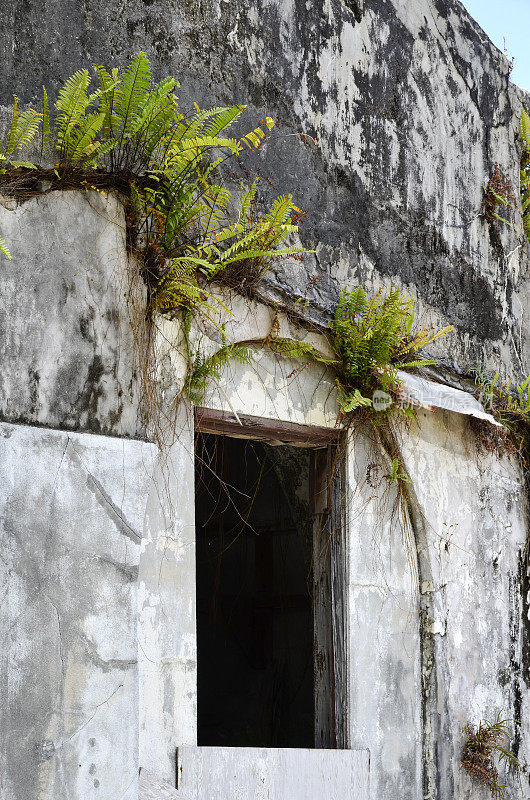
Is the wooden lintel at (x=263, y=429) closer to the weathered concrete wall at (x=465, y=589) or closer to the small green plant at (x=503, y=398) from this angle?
the weathered concrete wall at (x=465, y=589)

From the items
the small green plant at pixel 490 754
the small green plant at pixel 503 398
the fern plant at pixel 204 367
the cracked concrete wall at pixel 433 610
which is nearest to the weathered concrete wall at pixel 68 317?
the fern plant at pixel 204 367

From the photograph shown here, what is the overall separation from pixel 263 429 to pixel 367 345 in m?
0.74

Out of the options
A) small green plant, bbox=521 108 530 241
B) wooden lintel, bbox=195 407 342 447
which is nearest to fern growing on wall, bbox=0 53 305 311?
wooden lintel, bbox=195 407 342 447

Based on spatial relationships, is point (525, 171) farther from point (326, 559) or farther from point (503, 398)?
point (326, 559)

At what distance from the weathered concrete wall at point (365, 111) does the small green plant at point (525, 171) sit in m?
0.08

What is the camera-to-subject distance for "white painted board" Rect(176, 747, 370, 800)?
408 centimetres

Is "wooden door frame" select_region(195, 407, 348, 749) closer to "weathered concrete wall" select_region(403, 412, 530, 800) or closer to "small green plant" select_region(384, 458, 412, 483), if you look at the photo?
"small green plant" select_region(384, 458, 412, 483)

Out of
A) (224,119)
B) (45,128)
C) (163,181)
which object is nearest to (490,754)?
(163,181)

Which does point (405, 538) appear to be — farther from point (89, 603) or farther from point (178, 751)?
point (89, 603)

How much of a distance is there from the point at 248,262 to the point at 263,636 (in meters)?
5.25

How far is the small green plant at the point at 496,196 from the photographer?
6.62 meters

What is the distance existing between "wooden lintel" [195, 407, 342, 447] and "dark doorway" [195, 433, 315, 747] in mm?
2907

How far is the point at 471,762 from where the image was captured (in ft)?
17.6

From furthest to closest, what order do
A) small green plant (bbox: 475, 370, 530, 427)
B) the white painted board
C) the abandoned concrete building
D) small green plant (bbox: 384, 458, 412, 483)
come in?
small green plant (bbox: 475, 370, 530, 427), small green plant (bbox: 384, 458, 412, 483), the white painted board, the abandoned concrete building
